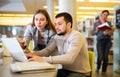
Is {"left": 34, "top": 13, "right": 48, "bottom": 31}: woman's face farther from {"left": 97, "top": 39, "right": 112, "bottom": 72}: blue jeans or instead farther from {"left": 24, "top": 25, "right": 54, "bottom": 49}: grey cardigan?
{"left": 97, "top": 39, "right": 112, "bottom": 72}: blue jeans

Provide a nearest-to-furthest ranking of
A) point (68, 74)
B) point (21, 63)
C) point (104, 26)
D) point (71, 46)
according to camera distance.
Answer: point (21, 63) < point (71, 46) < point (68, 74) < point (104, 26)

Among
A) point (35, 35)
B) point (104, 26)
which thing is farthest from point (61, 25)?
point (104, 26)

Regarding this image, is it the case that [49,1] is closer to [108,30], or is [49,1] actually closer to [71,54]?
[108,30]

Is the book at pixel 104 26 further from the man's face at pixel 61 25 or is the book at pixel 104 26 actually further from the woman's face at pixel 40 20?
the man's face at pixel 61 25

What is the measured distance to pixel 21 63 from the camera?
5.37 ft

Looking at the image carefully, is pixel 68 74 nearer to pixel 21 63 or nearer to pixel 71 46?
pixel 71 46

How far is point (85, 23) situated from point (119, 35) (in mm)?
3250

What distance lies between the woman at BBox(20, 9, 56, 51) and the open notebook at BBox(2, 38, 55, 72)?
2.10ft

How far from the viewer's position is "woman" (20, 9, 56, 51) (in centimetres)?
251

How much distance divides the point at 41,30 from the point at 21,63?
3.28 feet

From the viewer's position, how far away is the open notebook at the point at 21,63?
1.45 meters

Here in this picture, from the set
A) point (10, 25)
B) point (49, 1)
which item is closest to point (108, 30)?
point (49, 1)

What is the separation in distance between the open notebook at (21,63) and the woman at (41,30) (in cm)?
64

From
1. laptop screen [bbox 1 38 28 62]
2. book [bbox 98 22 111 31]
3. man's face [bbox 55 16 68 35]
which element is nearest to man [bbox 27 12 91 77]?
man's face [bbox 55 16 68 35]
